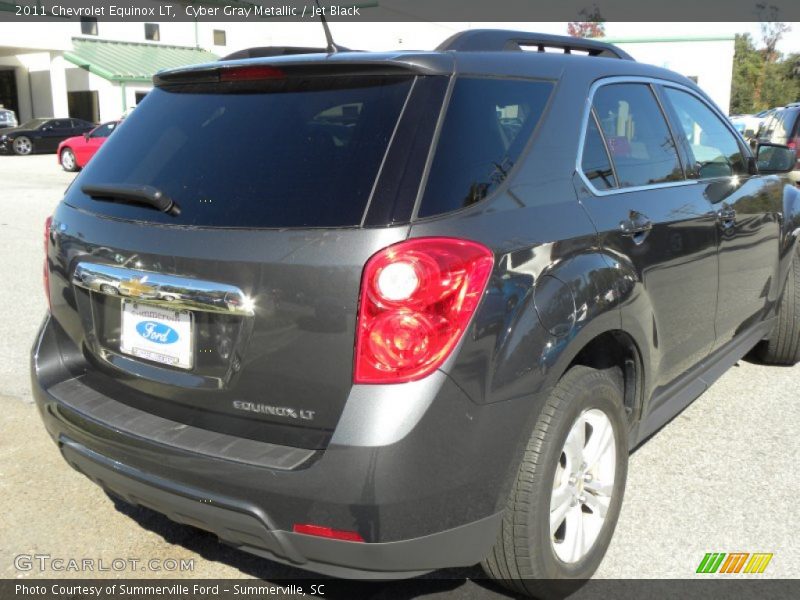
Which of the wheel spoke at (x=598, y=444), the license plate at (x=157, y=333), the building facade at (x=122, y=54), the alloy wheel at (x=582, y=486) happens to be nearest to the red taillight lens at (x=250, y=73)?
the license plate at (x=157, y=333)

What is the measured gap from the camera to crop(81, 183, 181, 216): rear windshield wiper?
2461 mm

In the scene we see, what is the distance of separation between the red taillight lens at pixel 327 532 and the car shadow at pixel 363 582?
64 centimetres

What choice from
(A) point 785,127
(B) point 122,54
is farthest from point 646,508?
(B) point 122,54

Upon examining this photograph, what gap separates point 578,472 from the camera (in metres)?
2.67

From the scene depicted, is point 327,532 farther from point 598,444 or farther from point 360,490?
point 598,444

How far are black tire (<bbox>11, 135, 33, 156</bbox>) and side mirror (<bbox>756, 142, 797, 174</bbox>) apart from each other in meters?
27.7

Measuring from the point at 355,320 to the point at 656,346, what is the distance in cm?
147

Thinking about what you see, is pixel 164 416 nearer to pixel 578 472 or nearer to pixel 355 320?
pixel 355 320

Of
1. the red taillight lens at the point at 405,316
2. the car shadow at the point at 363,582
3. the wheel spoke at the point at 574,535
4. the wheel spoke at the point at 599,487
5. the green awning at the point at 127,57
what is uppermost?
the green awning at the point at 127,57

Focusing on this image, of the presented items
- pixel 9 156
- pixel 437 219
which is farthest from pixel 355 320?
pixel 9 156

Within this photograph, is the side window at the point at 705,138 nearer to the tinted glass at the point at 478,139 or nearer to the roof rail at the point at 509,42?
the roof rail at the point at 509,42

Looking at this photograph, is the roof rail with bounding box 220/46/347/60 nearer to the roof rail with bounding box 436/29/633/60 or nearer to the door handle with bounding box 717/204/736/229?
the roof rail with bounding box 436/29/633/60

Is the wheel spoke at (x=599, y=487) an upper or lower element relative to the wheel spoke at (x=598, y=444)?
lower

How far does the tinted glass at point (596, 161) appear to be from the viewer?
2807mm
